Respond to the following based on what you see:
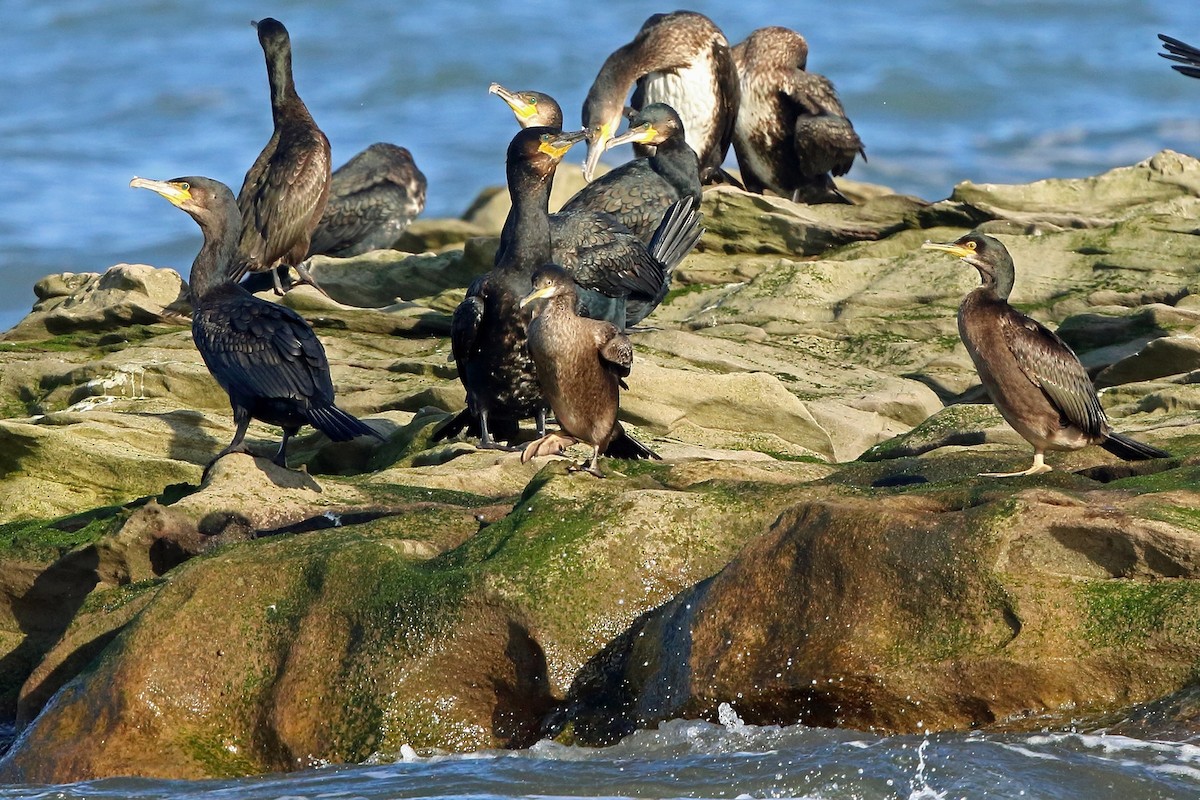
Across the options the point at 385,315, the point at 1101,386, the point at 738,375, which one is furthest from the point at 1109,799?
the point at 385,315

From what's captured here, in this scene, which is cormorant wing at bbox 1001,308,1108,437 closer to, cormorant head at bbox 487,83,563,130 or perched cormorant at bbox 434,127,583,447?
perched cormorant at bbox 434,127,583,447

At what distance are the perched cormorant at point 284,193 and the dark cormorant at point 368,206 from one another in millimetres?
2939

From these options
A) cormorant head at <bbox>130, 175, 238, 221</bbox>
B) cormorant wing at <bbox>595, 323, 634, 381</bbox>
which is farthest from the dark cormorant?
cormorant wing at <bbox>595, 323, 634, 381</bbox>

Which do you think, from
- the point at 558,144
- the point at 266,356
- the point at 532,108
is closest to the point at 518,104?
the point at 532,108

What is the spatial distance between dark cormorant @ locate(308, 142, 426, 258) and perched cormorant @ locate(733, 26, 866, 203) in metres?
3.22

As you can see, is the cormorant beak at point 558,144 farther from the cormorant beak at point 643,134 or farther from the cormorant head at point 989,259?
the cormorant beak at point 643,134

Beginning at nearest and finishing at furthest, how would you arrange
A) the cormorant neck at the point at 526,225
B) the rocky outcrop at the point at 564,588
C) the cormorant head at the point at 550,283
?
1. the rocky outcrop at the point at 564,588
2. the cormorant head at the point at 550,283
3. the cormorant neck at the point at 526,225

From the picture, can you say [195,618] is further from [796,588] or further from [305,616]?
[796,588]

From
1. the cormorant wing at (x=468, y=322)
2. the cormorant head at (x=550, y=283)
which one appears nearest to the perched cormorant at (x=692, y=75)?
the cormorant wing at (x=468, y=322)

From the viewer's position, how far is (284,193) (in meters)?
13.8

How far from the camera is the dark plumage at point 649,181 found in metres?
13.6

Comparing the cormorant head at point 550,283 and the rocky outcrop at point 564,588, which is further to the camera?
the cormorant head at point 550,283

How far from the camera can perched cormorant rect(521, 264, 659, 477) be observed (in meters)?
8.30

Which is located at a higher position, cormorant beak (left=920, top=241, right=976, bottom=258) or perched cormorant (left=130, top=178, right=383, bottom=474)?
cormorant beak (left=920, top=241, right=976, bottom=258)
